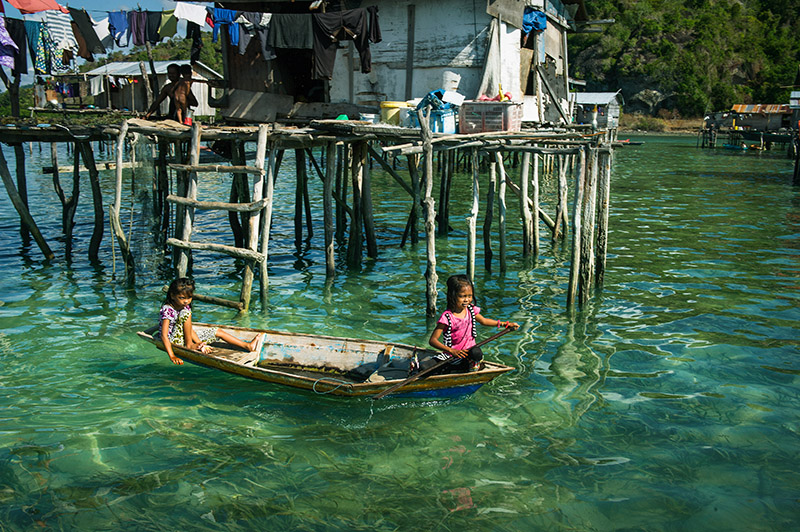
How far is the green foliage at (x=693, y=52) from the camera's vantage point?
73.9 meters

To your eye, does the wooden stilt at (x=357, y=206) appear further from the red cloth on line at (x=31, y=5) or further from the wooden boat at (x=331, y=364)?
the red cloth on line at (x=31, y=5)

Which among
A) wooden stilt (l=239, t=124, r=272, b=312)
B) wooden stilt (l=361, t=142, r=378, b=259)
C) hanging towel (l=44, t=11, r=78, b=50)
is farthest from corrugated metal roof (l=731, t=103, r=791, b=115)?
wooden stilt (l=239, t=124, r=272, b=312)

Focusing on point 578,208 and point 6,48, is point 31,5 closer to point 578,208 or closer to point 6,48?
point 6,48

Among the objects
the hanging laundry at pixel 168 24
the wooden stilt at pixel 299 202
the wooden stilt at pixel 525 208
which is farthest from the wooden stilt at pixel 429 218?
the hanging laundry at pixel 168 24

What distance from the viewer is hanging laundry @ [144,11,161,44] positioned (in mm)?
15336

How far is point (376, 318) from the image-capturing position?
9.64m

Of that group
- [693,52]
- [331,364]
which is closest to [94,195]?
[331,364]

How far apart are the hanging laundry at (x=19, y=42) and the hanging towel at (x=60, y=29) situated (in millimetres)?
2341

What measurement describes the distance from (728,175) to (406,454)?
28.4 m

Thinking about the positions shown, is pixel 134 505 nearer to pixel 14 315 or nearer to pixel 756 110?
pixel 14 315

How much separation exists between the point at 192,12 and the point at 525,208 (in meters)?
7.48

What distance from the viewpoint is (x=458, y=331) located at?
21.7ft

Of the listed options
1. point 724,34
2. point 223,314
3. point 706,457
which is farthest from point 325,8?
point 724,34

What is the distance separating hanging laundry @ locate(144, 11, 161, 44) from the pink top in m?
12.3
